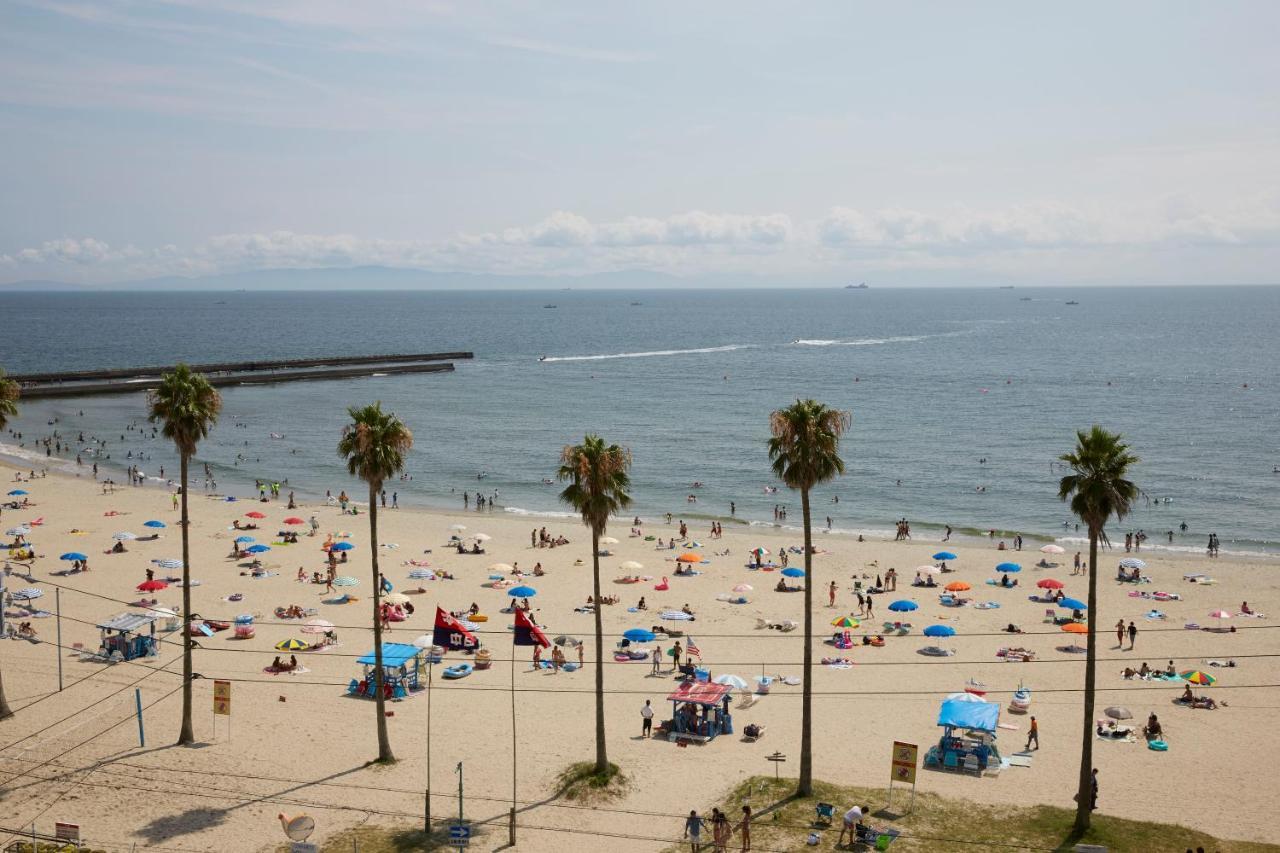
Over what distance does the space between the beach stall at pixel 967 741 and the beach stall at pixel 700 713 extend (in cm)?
644

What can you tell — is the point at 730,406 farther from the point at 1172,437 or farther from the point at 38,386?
the point at 38,386

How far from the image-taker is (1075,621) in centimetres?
4619

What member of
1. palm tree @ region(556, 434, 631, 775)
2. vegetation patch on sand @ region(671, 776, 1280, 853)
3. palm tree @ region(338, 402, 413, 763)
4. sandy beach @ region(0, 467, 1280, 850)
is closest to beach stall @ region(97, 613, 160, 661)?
sandy beach @ region(0, 467, 1280, 850)

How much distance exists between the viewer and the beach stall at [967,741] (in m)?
30.4

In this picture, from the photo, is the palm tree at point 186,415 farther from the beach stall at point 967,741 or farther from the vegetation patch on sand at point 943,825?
the beach stall at point 967,741

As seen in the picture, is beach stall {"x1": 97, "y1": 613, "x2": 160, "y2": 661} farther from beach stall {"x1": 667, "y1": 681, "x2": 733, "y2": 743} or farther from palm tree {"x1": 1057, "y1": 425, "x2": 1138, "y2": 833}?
palm tree {"x1": 1057, "y1": 425, "x2": 1138, "y2": 833}

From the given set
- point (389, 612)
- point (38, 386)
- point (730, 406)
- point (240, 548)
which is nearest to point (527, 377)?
point (730, 406)

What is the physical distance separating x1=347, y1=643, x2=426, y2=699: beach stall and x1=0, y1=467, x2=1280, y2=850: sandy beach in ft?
3.13

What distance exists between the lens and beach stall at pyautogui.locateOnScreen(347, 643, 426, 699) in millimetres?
35688

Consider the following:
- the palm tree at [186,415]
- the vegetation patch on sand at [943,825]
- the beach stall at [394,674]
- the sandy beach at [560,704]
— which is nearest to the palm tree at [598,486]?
the sandy beach at [560,704]

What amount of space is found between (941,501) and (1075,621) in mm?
32579

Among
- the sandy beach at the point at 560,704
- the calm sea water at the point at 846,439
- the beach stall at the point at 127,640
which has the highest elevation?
the calm sea water at the point at 846,439

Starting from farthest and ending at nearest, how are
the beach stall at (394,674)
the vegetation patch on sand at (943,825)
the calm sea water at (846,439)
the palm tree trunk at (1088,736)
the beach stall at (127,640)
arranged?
1. the calm sea water at (846,439)
2. the beach stall at (127,640)
3. the beach stall at (394,674)
4. the palm tree trunk at (1088,736)
5. the vegetation patch on sand at (943,825)

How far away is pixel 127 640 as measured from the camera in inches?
1516
